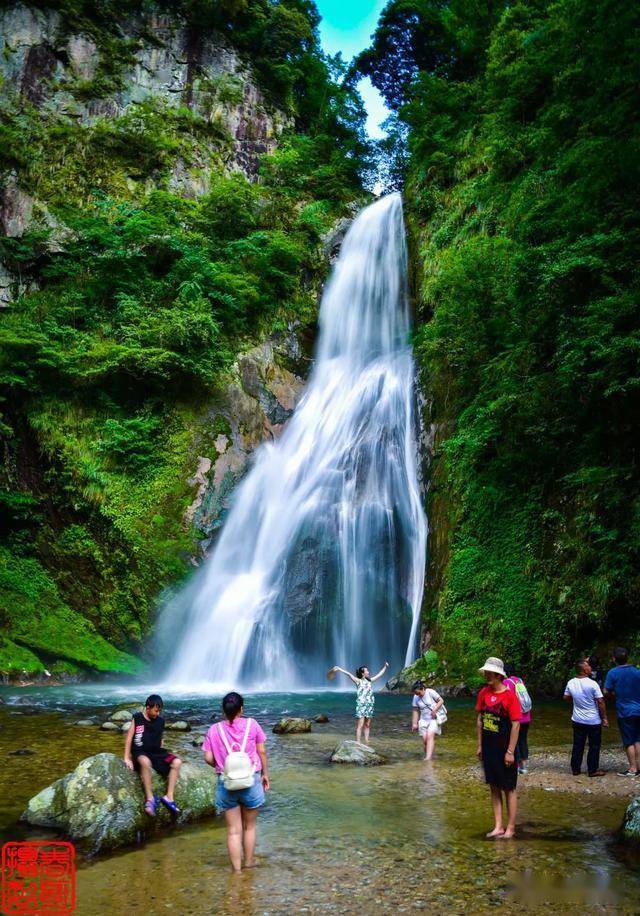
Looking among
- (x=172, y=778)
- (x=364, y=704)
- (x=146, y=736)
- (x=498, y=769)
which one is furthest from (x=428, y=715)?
(x=146, y=736)

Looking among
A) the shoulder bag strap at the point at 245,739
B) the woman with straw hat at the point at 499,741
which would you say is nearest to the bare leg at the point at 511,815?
the woman with straw hat at the point at 499,741

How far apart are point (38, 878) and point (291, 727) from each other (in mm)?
6006

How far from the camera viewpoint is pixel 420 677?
14766mm

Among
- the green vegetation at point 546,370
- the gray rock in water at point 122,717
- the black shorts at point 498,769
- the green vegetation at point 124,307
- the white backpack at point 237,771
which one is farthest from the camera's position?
the green vegetation at point 124,307

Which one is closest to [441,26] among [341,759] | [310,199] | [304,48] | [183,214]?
[304,48]

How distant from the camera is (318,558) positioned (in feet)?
61.4

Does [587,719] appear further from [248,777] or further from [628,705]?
[248,777]

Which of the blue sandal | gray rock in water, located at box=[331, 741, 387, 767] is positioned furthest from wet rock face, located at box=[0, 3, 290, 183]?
the blue sandal

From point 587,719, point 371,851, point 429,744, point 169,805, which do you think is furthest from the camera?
point 429,744

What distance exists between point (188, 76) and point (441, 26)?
1489 cm

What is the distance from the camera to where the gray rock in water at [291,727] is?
33.4 feet

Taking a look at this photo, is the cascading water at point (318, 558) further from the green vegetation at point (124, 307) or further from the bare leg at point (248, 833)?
the bare leg at point (248, 833)

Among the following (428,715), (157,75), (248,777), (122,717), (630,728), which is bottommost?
(122,717)

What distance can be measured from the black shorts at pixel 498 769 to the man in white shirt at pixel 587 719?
2.27m
